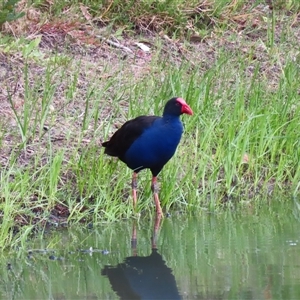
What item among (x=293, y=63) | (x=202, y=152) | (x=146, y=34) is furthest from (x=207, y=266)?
(x=146, y=34)

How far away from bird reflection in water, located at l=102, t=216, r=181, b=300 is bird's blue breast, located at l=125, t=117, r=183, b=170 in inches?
40.9

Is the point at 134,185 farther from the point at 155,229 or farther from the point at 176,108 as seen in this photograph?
the point at 176,108

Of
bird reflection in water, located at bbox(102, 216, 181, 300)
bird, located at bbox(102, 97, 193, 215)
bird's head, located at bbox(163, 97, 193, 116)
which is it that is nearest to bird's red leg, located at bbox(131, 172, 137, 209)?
bird, located at bbox(102, 97, 193, 215)

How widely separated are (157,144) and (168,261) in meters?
1.31

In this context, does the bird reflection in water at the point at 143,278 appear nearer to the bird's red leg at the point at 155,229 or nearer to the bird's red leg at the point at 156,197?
the bird's red leg at the point at 155,229

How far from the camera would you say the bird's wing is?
290 inches

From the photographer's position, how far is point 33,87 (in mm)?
8914

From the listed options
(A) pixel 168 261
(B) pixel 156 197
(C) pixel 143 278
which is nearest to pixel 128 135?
(B) pixel 156 197

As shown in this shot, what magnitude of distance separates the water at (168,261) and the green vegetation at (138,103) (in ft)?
0.94

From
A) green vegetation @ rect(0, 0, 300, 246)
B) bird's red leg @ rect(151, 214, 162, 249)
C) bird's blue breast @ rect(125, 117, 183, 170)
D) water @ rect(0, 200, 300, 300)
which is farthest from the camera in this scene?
green vegetation @ rect(0, 0, 300, 246)

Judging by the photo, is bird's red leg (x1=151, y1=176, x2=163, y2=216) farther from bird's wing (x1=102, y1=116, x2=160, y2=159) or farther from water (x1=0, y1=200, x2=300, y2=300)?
bird's wing (x1=102, y1=116, x2=160, y2=159)

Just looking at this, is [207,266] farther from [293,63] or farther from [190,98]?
[293,63]

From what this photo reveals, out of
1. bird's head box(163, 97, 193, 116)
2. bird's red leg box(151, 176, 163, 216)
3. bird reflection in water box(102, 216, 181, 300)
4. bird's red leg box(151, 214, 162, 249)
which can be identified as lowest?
bird reflection in water box(102, 216, 181, 300)

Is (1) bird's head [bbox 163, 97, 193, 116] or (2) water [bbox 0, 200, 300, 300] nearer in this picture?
(2) water [bbox 0, 200, 300, 300]
